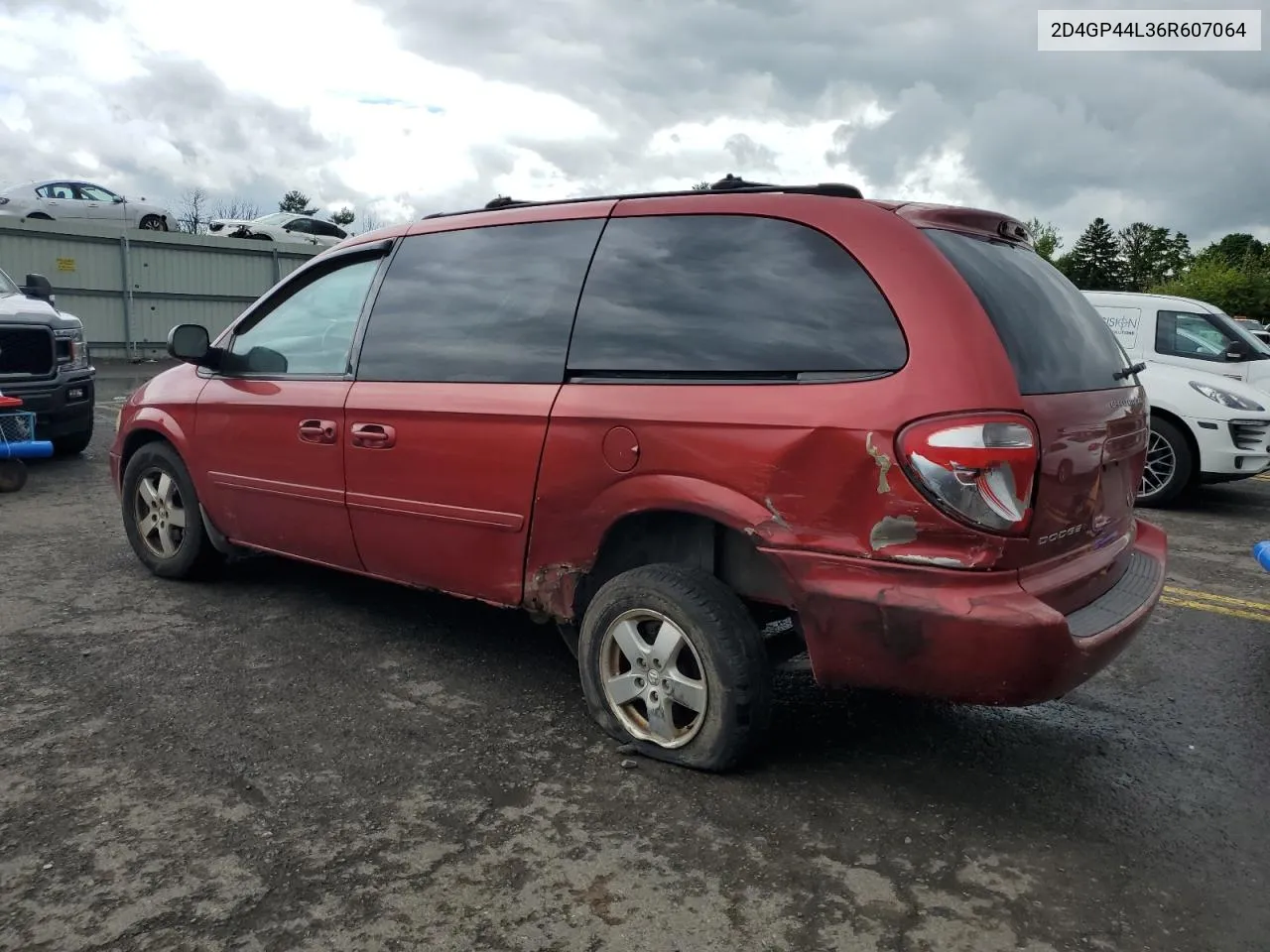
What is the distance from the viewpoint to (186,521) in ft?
16.0

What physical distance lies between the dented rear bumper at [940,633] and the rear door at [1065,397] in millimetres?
204

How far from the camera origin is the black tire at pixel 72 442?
29.0 feet

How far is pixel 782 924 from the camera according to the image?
236 cm

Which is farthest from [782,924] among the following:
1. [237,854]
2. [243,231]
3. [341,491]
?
→ [243,231]

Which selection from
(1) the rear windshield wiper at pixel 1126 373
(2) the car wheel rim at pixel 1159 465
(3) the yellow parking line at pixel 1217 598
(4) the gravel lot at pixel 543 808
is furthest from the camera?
(2) the car wheel rim at pixel 1159 465

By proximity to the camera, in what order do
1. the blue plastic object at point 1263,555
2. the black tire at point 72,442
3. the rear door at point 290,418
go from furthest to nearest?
1. the black tire at point 72,442
2. the blue plastic object at point 1263,555
3. the rear door at point 290,418

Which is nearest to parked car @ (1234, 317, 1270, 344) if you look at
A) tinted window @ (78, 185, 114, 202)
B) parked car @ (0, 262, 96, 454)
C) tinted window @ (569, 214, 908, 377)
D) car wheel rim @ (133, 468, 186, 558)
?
tinted window @ (569, 214, 908, 377)

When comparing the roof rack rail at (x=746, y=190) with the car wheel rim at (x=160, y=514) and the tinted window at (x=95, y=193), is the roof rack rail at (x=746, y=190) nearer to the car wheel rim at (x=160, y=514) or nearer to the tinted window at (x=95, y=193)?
the car wheel rim at (x=160, y=514)

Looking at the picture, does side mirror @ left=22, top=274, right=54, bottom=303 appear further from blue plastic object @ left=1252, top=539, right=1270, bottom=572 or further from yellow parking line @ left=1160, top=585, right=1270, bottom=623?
blue plastic object @ left=1252, top=539, right=1270, bottom=572

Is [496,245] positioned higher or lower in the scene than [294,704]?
higher

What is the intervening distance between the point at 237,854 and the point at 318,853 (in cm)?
20

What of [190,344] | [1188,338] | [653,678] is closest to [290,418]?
[190,344]

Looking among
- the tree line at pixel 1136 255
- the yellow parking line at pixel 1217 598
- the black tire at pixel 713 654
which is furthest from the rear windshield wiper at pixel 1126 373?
the tree line at pixel 1136 255

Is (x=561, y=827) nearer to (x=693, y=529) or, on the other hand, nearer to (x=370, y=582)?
(x=693, y=529)
